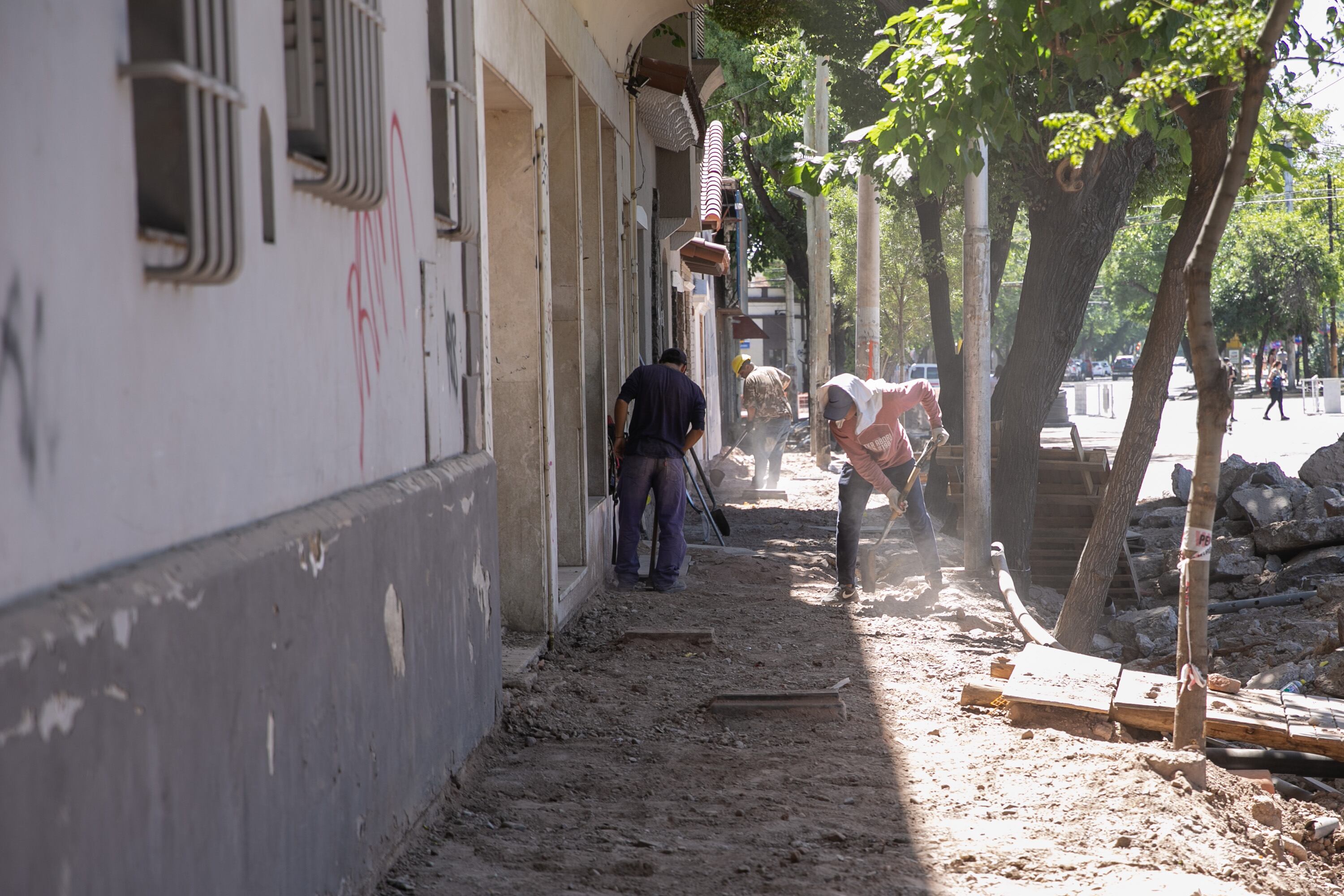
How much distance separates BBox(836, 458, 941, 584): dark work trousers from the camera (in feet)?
28.0

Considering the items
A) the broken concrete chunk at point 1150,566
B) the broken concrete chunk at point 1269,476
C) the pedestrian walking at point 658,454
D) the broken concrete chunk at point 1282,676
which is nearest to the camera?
the broken concrete chunk at point 1282,676

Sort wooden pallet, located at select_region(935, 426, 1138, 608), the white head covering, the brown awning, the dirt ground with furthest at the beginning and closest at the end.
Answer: the brown awning, wooden pallet, located at select_region(935, 426, 1138, 608), the white head covering, the dirt ground

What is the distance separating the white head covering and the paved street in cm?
653

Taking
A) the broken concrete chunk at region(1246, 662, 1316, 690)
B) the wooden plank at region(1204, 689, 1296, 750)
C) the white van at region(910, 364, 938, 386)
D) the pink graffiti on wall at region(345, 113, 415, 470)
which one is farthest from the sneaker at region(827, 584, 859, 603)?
the white van at region(910, 364, 938, 386)

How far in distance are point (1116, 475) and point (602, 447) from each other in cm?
350

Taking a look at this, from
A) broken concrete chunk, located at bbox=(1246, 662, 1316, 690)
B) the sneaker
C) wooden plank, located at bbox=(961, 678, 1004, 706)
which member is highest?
wooden plank, located at bbox=(961, 678, 1004, 706)

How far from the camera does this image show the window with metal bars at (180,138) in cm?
222

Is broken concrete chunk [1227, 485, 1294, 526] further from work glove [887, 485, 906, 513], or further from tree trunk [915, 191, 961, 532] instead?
work glove [887, 485, 906, 513]

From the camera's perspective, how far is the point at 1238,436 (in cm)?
2458

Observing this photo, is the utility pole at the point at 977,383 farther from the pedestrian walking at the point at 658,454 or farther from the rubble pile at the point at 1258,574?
the pedestrian walking at the point at 658,454

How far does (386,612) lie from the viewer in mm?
3467

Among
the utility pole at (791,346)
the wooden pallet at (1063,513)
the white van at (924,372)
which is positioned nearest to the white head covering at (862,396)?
the wooden pallet at (1063,513)

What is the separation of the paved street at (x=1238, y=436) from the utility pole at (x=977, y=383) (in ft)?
17.7

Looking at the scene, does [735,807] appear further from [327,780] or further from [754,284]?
[754,284]
